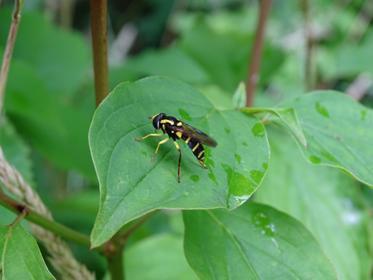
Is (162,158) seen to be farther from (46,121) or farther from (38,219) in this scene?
(46,121)

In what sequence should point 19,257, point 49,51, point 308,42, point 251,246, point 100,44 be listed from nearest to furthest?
1. point 19,257
2. point 100,44
3. point 251,246
4. point 308,42
5. point 49,51

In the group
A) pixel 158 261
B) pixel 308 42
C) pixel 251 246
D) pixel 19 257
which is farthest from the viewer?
pixel 308 42

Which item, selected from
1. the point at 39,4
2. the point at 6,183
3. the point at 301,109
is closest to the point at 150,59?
the point at 39,4

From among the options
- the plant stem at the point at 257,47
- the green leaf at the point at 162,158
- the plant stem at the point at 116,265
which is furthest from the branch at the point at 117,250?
the plant stem at the point at 257,47

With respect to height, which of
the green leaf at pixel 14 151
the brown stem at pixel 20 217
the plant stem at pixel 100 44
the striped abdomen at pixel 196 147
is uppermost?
the plant stem at pixel 100 44

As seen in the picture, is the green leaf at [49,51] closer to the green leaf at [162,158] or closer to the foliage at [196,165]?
the foliage at [196,165]

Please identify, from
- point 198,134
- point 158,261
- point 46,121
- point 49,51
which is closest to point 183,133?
point 198,134
